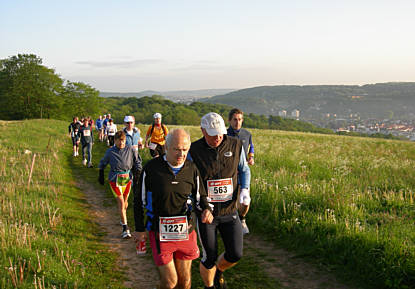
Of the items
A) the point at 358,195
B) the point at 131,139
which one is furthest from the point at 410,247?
the point at 131,139

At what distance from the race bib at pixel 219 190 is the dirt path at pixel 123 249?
73.6 inches

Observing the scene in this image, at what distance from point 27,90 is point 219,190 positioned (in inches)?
2881

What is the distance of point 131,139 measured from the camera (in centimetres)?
984

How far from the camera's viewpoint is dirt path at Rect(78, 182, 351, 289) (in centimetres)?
530

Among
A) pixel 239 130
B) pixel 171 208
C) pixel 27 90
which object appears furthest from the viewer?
pixel 27 90

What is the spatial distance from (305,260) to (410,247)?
1.70 metres

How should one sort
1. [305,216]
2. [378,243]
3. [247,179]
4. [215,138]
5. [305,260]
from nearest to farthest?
[215,138], [247,179], [378,243], [305,260], [305,216]

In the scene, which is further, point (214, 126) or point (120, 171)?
point (120, 171)

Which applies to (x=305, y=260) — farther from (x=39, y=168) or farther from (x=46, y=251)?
(x=39, y=168)

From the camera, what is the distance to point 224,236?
14.8 feet

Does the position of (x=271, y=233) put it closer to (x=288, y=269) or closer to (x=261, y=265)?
(x=261, y=265)

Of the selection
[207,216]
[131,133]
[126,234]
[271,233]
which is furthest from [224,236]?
[131,133]

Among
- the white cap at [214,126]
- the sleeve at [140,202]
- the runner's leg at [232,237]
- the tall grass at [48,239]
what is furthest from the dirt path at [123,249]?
the white cap at [214,126]

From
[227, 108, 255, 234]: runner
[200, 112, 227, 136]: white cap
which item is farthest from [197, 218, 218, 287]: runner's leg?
[227, 108, 255, 234]: runner
